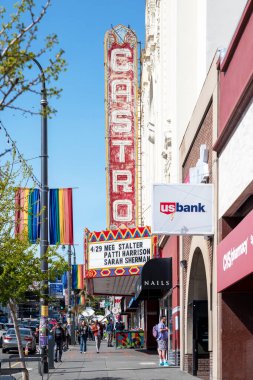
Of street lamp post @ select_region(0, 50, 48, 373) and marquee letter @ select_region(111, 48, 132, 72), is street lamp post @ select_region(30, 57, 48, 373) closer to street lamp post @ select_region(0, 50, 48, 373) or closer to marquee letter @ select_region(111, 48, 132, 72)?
street lamp post @ select_region(0, 50, 48, 373)

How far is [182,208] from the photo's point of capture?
19234 millimetres

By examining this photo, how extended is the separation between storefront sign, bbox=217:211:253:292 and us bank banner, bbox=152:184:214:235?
1572mm

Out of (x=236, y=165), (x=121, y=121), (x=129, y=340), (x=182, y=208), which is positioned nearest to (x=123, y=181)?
(x=121, y=121)

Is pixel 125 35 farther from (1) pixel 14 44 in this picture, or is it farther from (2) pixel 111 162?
(1) pixel 14 44

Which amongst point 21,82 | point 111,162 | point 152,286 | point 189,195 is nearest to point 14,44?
point 21,82

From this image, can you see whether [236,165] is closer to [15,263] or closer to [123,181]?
[15,263]

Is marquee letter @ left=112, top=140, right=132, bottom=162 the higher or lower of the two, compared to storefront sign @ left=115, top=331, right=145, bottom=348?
higher

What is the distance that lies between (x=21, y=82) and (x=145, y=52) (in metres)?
38.7

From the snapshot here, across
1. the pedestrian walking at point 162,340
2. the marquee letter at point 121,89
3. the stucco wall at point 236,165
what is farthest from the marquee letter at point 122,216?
the stucco wall at point 236,165

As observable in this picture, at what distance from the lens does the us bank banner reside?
18781 mm

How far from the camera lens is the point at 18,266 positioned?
2236 cm

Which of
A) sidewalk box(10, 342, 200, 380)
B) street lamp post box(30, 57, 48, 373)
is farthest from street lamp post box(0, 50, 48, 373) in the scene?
sidewalk box(10, 342, 200, 380)

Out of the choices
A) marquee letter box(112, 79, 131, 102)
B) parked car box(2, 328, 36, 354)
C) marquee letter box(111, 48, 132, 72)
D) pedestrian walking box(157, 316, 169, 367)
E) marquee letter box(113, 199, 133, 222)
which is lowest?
parked car box(2, 328, 36, 354)

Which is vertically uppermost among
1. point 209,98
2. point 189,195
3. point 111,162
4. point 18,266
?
point 111,162
